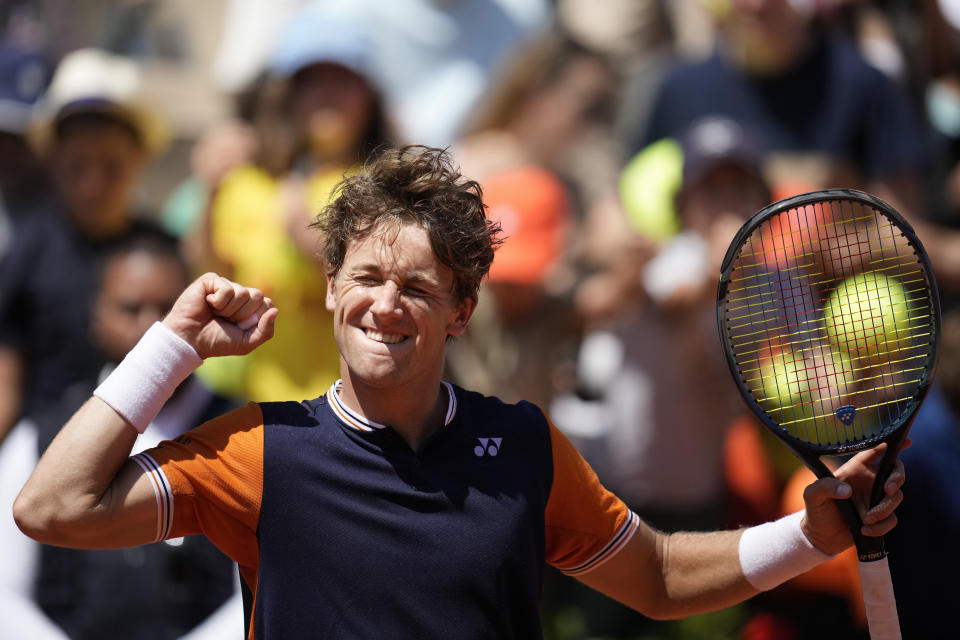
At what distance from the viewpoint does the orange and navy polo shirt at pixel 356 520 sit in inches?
106

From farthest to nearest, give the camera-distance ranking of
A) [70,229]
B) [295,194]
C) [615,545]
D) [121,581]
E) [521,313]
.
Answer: [70,229]
[521,313]
[295,194]
[121,581]
[615,545]

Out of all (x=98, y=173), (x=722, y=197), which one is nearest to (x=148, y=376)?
(x=722, y=197)

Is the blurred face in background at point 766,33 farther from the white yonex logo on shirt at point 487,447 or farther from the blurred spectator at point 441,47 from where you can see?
the white yonex logo on shirt at point 487,447

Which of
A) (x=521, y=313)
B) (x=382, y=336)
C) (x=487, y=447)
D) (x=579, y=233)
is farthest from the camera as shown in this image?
(x=579, y=233)

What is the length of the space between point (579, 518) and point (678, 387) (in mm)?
2662

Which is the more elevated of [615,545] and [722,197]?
[722,197]

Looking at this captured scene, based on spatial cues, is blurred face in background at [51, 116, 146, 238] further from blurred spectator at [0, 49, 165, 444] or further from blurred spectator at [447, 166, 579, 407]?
blurred spectator at [447, 166, 579, 407]

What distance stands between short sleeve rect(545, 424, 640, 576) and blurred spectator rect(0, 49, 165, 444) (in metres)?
3.05

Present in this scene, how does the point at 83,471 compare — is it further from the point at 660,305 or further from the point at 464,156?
the point at 464,156

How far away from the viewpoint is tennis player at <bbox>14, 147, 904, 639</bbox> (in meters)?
2.64

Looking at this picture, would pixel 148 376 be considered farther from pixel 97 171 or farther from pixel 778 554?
pixel 97 171

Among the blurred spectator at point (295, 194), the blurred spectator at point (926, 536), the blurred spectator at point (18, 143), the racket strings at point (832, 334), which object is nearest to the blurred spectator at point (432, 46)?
the blurred spectator at point (295, 194)

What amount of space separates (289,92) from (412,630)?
146 inches

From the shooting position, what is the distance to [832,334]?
165 inches
